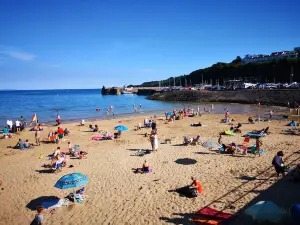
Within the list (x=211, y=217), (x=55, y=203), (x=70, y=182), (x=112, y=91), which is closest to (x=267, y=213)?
(x=211, y=217)

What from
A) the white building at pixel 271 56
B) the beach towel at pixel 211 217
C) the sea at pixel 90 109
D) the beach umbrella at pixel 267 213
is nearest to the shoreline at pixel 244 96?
the sea at pixel 90 109

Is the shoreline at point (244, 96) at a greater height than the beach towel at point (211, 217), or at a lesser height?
greater

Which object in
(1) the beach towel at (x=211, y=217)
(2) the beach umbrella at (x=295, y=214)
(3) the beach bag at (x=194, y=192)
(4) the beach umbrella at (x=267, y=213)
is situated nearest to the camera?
(2) the beach umbrella at (x=295, y=214)

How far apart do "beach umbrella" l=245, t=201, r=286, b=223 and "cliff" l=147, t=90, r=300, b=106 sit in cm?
3841

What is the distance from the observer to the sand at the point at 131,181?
8.03 metres

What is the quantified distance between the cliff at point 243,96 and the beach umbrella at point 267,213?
3841 centimetres

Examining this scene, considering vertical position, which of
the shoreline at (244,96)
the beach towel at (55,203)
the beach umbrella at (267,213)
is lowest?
the beach towel at (55,203)

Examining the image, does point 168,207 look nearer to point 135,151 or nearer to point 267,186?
point 267,186

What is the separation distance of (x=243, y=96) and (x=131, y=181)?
45.6m

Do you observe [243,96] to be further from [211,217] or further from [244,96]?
[211,217]

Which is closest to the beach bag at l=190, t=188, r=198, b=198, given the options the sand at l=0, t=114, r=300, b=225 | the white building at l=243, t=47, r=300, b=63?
the sand at l=0, t=114, r=300, b=225

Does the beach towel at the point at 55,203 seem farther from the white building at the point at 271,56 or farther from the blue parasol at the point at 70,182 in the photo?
the white building at the point at 271,56

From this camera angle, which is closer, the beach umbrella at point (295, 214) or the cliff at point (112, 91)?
the beach umbrella at point (295, 214)

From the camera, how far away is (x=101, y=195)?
9344 mm
